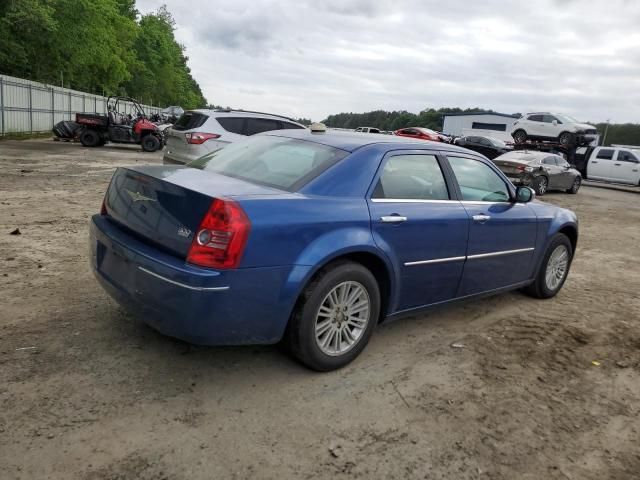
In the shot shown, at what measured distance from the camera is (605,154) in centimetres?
2367

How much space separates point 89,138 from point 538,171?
16.5 m

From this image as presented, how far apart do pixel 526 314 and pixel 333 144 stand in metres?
2.57

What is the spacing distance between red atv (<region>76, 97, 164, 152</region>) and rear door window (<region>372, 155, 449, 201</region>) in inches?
732

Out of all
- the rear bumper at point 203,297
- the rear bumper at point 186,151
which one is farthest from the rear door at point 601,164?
the rear bumper at point 203,297

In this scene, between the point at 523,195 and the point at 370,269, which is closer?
the point at 370,269

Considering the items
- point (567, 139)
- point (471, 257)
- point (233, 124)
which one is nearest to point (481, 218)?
point (471, 257)

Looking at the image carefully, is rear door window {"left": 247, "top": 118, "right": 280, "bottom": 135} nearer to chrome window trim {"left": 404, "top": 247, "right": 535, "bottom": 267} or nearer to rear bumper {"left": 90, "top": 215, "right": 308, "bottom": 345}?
chrome window trim {"left": 404, "top": 247, "right": 535, "bottom": 267}

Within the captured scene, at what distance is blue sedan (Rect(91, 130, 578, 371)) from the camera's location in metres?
3.00

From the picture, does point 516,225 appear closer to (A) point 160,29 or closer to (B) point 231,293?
(B) point 231,293

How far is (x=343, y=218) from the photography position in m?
3.41

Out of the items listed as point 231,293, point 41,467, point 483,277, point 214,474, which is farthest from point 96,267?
point 483,277

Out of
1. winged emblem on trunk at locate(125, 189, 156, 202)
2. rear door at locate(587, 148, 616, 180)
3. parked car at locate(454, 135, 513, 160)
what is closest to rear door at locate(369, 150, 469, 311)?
winged emblem on trunk at locate(125, 189, 156, 202)

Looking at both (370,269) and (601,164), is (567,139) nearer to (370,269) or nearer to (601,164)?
(601,164)

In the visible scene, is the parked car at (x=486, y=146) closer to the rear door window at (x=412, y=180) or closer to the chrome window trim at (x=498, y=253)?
the chrome window trim at (x=498, y=253)
